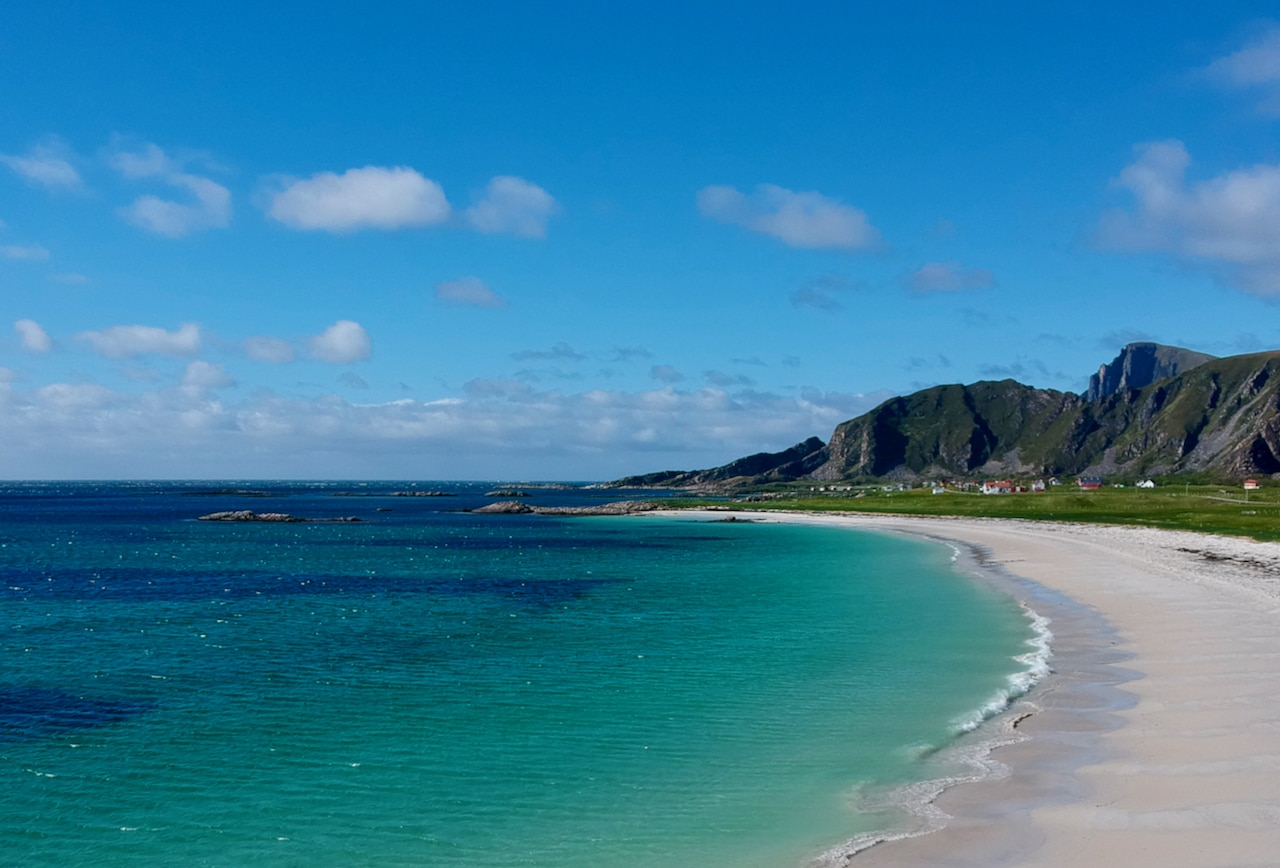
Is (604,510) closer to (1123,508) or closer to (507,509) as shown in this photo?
(507,509)

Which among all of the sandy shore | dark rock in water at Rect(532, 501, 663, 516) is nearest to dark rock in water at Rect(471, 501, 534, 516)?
dark rock in water at Rect(532, 501, 663, 516)

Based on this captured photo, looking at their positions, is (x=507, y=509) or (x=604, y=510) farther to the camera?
(x=507, y=509)

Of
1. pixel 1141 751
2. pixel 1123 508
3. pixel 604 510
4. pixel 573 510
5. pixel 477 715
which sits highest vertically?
pixel 1123 508

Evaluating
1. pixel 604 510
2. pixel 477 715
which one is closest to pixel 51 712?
pixel 477 715

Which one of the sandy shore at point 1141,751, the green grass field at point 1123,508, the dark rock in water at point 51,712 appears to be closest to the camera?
the sandy shore at point 1141,751

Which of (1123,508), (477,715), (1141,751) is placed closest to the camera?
(1141,751)

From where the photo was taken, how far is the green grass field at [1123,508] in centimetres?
8850

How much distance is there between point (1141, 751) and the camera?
60.9 feet

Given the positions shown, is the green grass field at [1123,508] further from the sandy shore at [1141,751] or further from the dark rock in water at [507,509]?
the dark rock in water at [507,509]

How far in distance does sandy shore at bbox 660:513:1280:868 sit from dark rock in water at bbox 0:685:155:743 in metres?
20.4

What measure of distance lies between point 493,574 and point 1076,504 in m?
98.2

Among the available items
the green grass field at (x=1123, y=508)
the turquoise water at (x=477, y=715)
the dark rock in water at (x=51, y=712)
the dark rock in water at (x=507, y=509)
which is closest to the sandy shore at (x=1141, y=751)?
the turquoise water at (x=477, y=715)

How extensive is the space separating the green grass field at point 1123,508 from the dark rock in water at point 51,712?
76860mm

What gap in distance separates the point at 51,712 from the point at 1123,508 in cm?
12717
